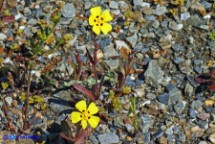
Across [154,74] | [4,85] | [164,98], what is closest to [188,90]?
[164,98]

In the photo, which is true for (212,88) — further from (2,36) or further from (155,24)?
(2,36)

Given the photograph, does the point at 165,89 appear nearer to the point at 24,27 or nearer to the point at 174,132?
the point at 174,132

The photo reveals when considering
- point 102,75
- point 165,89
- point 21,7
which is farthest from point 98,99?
point 21,7

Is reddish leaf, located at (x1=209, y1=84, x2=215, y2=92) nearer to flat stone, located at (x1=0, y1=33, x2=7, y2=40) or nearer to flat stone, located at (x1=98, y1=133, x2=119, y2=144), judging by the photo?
flat stone, located at (x1=98, y1=133, x2=119, y2=144)

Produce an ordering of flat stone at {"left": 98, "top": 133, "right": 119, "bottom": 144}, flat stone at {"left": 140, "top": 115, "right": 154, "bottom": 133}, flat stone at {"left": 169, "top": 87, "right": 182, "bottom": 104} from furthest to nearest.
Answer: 1. flat stone at {"left": 169, "top": 87, "right": 182, "bottom": 104}
2. flat stone at {"left": 140, "top": 115, "right": 154, "bottom": 133}
3. flat stone at {"left": 98, "top": 133, "right": 119, "bottom": 144}

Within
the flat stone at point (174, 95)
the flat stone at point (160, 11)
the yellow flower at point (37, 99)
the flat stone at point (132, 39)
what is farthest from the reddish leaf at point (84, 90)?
the flat stone at point (160, 11)

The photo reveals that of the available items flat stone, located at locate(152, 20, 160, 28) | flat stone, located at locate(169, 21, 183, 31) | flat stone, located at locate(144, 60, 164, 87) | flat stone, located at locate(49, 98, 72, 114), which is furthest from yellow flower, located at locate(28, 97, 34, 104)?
flat stone, located at locate(169, 21, 183, 31)

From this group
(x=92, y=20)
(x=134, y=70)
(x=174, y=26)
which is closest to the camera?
(x=92, y=20)
